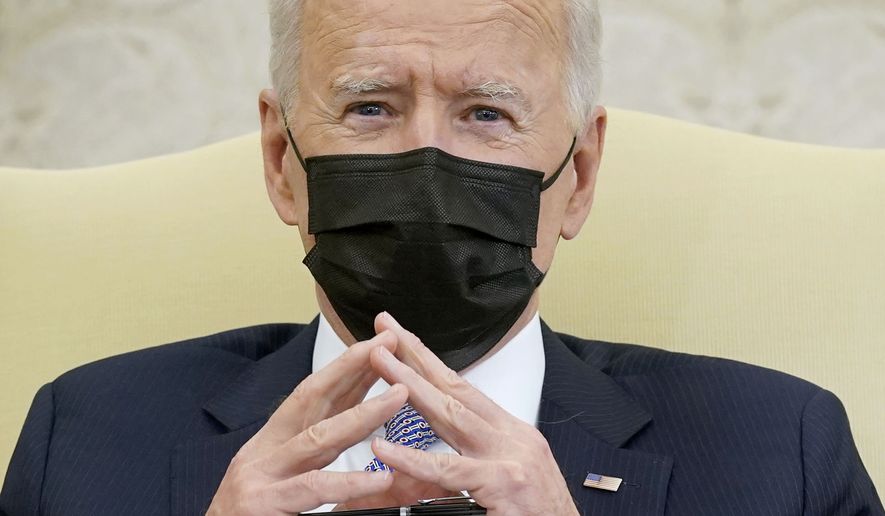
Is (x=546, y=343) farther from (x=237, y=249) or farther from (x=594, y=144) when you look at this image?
(x=237, y=249)

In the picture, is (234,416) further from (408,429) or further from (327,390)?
(327,390)

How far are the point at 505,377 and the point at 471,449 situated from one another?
43cm

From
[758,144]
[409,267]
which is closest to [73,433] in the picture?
[409,267]

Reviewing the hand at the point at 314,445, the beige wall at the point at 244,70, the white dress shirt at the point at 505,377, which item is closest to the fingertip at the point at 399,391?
the hand at the point at 314,445

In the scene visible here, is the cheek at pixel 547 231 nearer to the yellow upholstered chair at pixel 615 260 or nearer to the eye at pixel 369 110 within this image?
the eye at pixel 369 110

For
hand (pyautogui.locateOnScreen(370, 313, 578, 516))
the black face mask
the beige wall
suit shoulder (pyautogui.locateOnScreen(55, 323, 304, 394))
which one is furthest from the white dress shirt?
the beige wall

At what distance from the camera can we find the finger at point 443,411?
1638mm

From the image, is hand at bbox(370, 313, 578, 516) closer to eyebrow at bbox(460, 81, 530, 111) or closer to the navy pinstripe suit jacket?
the navy pinstripe suit jacket

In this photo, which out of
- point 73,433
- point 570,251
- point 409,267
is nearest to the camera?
point 409,267

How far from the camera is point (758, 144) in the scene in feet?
8.19

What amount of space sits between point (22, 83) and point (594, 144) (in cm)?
180

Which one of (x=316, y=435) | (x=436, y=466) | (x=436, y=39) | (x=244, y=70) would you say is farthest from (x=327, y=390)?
(x=244, y=70)

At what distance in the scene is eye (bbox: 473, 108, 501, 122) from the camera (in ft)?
Result: 6.46

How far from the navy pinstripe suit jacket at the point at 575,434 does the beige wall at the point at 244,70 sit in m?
1.10
